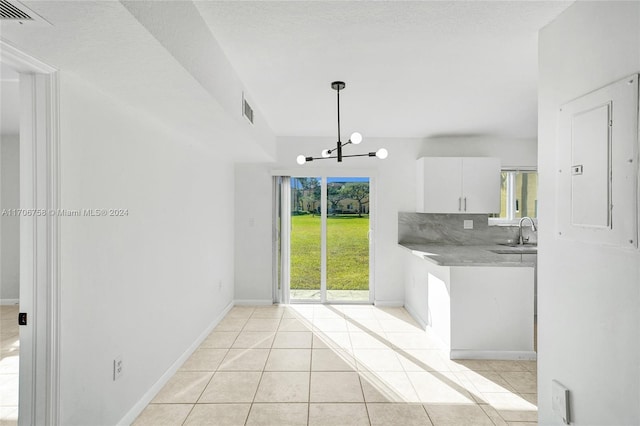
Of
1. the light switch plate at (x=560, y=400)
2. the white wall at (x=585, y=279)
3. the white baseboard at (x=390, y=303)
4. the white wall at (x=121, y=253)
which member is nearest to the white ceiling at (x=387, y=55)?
the white wall at (x=585, y=279)

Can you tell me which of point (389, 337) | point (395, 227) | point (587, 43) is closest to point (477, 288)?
point (389, 337)

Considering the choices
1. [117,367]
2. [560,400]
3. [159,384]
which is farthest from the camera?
[159,384]

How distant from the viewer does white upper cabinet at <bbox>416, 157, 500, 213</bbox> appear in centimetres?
443

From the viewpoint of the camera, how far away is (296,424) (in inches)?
85.8

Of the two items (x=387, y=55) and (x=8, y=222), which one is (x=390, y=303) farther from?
(x=8, y=222)

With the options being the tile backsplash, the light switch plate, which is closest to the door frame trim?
the light switch plate

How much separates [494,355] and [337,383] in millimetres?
1599

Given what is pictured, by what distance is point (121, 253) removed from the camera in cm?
209

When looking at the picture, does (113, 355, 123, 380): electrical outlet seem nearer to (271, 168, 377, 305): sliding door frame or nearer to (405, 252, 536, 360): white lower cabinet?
(405, 252, 536, 360): white lower cabinet

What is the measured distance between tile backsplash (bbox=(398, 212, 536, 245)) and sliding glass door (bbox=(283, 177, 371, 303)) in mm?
584

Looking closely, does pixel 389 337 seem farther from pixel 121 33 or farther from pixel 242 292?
pixel 121 33

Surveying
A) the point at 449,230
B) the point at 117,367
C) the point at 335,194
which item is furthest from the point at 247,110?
the point at 449,230

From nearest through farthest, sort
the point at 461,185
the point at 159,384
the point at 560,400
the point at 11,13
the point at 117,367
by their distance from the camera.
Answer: the point at 11,13
the point at 560,400
the point at 117,367
the point at 159,384
the point at 461,185

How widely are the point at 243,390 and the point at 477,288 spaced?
2.30m
